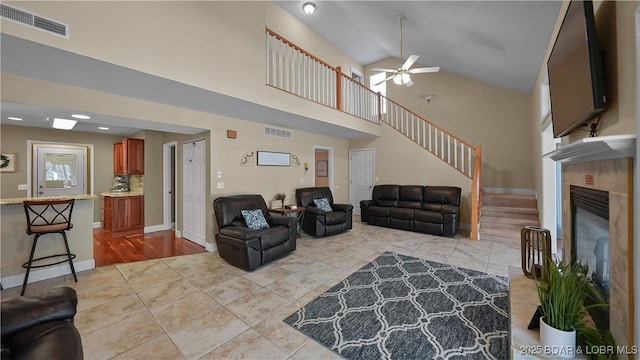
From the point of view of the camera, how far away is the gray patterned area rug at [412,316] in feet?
6.09

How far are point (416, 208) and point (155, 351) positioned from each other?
16.9ft

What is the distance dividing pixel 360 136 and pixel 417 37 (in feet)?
8.81

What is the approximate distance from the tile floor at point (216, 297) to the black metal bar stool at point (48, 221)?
0.28 meters

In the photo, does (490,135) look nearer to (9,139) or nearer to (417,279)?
(417,279)

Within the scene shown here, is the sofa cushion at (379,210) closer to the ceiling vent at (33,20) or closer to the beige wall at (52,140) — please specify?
the ceiling vent at (33,20)

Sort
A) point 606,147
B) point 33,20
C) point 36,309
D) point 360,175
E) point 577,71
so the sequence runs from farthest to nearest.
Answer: point 360,175
point 33,20
point 577,71
point 36,309
point 606,147

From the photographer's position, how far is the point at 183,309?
2402 mm

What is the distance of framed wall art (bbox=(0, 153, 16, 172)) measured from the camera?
15.7 ft

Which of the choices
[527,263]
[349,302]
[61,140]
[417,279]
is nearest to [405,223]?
[417,279]

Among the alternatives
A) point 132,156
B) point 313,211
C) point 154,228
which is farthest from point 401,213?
point 132,156

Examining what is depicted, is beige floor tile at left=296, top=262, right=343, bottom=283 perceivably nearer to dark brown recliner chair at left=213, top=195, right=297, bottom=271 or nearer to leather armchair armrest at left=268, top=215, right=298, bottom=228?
dark brown recliner chair at left=213, top=195, right=297, bottom=271

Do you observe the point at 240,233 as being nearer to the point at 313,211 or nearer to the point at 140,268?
the point at 140,268

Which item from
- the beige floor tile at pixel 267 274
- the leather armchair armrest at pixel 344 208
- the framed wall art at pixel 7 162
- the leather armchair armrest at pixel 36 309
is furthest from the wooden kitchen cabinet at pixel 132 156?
the leather armchair armrest at pixel 36 309

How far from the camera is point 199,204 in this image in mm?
4555
